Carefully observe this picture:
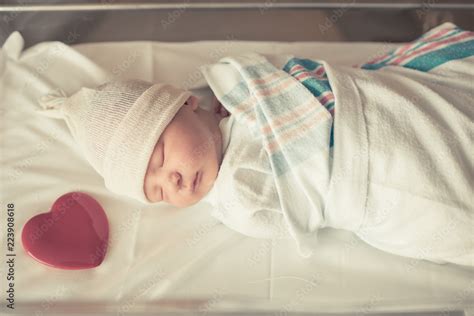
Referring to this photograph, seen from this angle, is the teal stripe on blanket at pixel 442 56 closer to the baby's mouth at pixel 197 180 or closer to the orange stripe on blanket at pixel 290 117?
the orange stripe on blanket at pixel 290 117

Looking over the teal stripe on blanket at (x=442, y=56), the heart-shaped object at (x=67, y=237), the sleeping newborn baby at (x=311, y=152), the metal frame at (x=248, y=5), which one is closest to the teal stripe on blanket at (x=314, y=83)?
the sleeping newborn baby at (x=311, y=152)

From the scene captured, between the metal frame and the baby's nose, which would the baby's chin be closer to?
→ the baby's nose

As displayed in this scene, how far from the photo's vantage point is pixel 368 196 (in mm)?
961

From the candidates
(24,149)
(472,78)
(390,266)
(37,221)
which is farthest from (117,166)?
(472,78)

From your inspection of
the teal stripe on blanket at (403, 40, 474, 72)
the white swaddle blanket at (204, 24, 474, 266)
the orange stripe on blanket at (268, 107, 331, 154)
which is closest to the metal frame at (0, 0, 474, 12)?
the teal stripe on blanket at (403, 40, 474, 72)

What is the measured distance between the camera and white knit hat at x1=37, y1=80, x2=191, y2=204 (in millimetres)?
962

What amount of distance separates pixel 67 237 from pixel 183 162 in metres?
0.33

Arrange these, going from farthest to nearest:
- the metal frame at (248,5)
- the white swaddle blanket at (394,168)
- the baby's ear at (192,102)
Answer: the metal frame at (248,5), the baby's ear at (192,102), the white swaddle blanket at (394,168)

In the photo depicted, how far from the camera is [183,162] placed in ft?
3.19

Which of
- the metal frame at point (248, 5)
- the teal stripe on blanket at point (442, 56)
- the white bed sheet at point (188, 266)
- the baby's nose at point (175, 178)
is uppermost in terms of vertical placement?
the metal frame at point (248, 5)

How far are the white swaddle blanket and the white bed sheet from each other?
0.20ft

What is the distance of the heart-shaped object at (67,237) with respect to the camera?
3.53 ft

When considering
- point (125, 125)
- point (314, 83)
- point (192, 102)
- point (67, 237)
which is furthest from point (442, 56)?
point (67, 237)

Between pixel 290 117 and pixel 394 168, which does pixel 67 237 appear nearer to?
pixel 290 117
